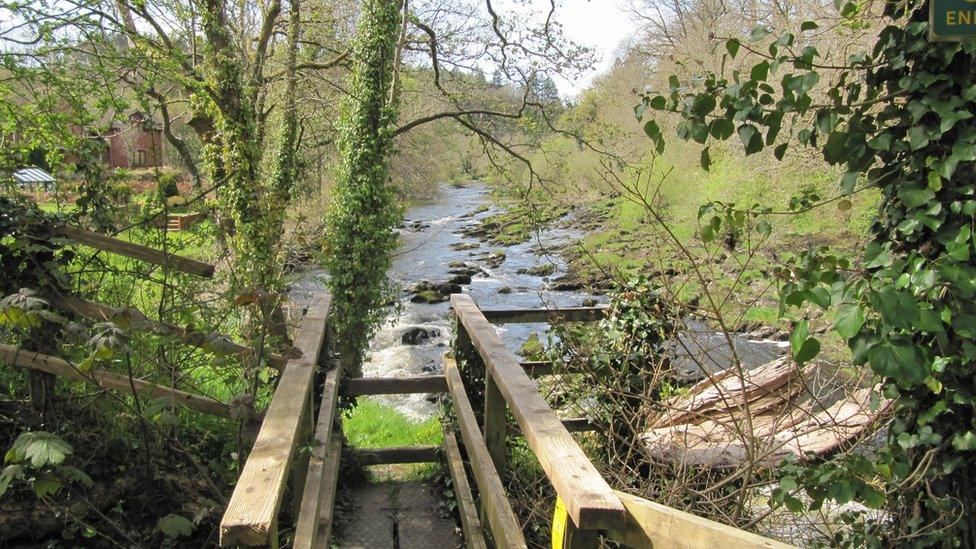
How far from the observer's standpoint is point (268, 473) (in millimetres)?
1864

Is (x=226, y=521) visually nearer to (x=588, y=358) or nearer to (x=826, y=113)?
(x=826, y=113)

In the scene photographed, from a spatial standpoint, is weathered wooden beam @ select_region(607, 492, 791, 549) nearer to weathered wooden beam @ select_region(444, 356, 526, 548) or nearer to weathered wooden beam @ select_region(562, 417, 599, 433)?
weathered wooden beam @ select_region(444, 356, 526, 548)

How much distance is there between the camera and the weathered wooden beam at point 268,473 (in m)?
1.58

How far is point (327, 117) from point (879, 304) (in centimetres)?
1108

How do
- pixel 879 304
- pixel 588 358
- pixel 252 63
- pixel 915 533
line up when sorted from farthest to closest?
pixel 252 63 → pixel 588 358 → pixel 915 533 → pixel 879 304

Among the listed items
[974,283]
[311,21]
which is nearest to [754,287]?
[311,21]

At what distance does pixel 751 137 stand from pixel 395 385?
11.0ft

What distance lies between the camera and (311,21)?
10.0m

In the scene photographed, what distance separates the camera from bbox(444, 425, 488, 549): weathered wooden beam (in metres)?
3.33

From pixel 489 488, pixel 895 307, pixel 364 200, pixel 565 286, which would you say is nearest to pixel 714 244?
pixel 565 286

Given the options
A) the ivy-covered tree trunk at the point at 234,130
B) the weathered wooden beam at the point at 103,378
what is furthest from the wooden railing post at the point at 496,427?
the ivy-covered tree trunk at the point at 234,130

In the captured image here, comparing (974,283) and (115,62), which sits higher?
(115,62)

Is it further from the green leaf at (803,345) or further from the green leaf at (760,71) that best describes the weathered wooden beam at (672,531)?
the green leaf at (760,71)

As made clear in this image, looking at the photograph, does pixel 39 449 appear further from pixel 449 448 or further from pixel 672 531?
pixel 449 448
